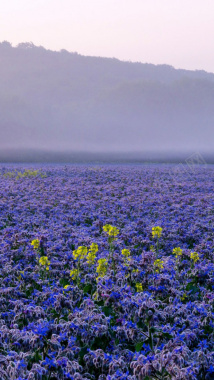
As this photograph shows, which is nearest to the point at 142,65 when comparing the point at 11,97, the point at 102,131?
the point at 102,131

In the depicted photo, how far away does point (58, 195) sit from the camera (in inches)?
632

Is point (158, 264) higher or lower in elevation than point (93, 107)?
lower

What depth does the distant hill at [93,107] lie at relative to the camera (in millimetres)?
123250

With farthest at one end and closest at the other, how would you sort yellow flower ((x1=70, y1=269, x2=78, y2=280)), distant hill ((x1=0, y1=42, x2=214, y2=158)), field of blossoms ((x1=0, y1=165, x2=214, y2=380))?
1. distant hill ((x1=0, y1=42, x2=214, y2=158))
2. yellow flower ((x1=70, y1=269, x2=78, y2=280))
3. field of blossoms ((x1=0, y1=165, x2=214, y2=380))

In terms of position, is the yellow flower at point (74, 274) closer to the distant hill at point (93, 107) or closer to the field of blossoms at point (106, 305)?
the field of blossoms at point (106, 305)

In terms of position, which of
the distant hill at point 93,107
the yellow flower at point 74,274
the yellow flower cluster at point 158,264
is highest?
the distant hill at point 93,107

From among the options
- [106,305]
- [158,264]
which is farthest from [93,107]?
[106,305]

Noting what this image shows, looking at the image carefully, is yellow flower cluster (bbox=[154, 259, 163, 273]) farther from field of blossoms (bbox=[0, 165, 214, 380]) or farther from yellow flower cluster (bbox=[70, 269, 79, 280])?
yellow flower cluster (bbox=[70, 269, 79, 280])

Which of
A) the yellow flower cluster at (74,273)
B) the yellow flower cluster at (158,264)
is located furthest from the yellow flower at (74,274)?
the yellow flower cluster at (158,264)

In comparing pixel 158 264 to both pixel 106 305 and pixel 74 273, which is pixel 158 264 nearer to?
pixel 74 273

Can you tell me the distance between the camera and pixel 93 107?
144m

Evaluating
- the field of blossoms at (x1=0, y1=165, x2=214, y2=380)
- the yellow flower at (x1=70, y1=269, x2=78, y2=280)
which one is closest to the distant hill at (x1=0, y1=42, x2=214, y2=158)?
the field of blossoms at (x1=0, y1=165, x2=214, y2=380)

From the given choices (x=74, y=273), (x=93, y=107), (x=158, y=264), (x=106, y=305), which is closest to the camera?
(x=106, y=305)

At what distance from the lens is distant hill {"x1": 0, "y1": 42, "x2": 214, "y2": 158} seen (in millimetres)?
123250
